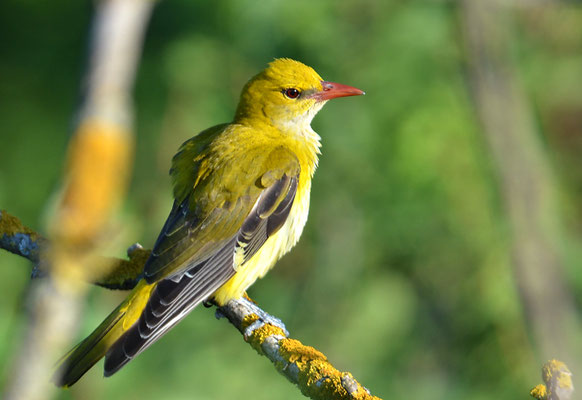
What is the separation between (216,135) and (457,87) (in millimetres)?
2285

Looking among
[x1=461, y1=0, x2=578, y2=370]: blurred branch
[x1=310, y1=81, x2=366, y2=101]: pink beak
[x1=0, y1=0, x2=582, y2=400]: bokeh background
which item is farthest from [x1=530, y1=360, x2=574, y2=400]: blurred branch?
[x1=0, y1=0, x2=582, y2=400]: bokeh background

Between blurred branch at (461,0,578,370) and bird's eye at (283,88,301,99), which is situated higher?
blurred branch at (461,0,578,370)

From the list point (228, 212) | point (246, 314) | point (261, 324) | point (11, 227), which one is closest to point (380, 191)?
point (228, 212)

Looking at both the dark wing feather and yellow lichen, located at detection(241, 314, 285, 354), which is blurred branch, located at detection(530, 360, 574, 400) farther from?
the dark wing feather

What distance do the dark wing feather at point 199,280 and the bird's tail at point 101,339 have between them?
4 cm

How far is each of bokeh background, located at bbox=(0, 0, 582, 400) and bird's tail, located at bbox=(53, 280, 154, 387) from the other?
5.63ft

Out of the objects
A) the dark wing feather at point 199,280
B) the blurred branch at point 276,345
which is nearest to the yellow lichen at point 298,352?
the blurred branch at point 276,345

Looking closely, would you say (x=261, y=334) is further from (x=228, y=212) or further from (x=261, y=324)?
(x=228, y=212)

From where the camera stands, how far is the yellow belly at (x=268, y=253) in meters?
3.53

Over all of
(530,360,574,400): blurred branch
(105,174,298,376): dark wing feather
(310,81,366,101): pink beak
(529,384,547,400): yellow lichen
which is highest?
(310,81,366,101): pink beak

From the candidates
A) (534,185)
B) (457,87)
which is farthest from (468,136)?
(534,185)

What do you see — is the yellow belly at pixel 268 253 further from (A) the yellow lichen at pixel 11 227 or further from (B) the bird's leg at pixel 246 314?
(A) the yellow lichen at pixel 11 227

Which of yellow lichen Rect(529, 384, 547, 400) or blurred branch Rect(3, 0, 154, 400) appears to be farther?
yellow lichen Rect(529, 384, 547, 400)

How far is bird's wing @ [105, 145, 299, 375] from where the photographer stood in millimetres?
3103
